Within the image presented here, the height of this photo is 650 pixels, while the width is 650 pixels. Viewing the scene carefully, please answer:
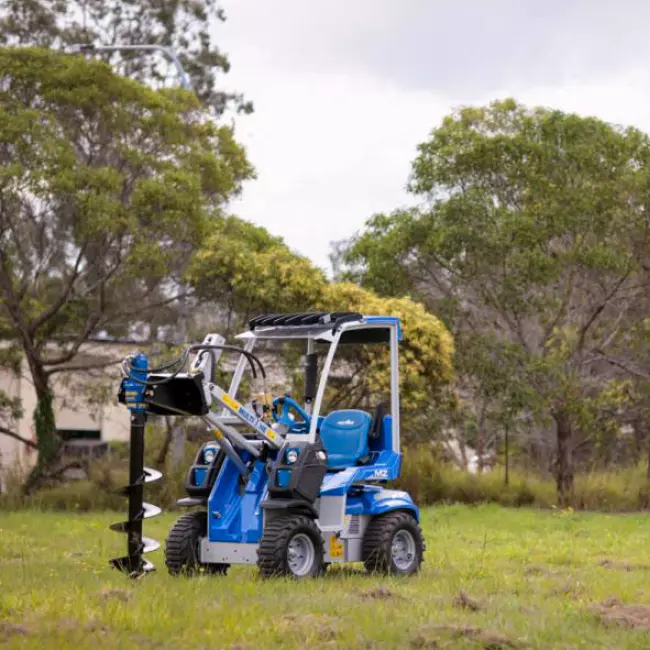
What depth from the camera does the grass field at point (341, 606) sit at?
8.40m

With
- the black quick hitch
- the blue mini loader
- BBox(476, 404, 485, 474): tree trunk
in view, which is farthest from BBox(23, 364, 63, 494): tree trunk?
the black quick hitch

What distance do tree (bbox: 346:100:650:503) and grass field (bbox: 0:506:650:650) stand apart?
12.1m

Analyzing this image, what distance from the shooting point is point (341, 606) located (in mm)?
9812

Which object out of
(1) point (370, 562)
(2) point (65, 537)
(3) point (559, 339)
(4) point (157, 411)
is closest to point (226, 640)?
(4) point (157, 411)

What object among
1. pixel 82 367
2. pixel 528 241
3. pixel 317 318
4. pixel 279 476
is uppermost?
pixel 528 241

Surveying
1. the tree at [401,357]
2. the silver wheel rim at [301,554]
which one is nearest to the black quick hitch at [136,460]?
the silver wheel rim at [301,554]

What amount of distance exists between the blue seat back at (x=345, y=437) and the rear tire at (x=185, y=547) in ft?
5.33

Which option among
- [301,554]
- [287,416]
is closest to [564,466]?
[287,416]

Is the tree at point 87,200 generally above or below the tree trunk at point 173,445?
above

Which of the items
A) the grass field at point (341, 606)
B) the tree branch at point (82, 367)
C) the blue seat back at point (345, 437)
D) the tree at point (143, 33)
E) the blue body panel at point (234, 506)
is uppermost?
the tree at point (143, 33)

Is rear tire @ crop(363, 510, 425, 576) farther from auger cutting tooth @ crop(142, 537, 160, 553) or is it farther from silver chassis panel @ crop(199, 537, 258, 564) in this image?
auger cutting tooth @ crop(142, 537, 160, 553)

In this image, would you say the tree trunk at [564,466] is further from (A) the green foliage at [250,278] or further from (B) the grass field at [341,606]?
(B) the grass field at [341,606]

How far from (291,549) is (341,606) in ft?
8.28

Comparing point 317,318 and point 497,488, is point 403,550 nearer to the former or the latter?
point 317,318
